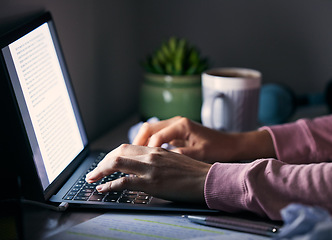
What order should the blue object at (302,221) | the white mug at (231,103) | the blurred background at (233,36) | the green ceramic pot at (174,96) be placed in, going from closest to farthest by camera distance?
the blue object at (302,221), the white mug at (231,103), the green ceramic pot at (174,96), the blurred background at (233,36)

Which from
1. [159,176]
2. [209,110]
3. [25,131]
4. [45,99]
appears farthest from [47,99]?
[209,110]

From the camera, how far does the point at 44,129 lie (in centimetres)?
74

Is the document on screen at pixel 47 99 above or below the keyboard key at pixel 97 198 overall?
above

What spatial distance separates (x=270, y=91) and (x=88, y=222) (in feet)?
2.32

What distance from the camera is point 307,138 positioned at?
917 millimetres

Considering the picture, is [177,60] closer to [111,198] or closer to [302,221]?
[111,198]

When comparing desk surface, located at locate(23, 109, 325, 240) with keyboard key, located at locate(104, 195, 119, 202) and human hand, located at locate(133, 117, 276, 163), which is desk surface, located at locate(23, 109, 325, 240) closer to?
keyboard key, located at locate(104, 195, 119, 202)

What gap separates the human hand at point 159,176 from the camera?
0.68 metres

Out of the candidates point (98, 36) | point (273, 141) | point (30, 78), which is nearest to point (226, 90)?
point (273, 141)

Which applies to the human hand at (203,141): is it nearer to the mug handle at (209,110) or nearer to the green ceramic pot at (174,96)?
the mug handle at (209,110)

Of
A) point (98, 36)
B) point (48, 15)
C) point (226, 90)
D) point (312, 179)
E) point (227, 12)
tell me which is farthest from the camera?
point (227, 12)

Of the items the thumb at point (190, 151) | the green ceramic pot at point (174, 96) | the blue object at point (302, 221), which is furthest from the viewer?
the green ceramic pot at point (174, 96)

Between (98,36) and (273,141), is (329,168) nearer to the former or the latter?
(273,141)

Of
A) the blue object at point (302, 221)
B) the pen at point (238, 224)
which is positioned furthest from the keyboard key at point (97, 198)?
the blue object at point (302, 221)
